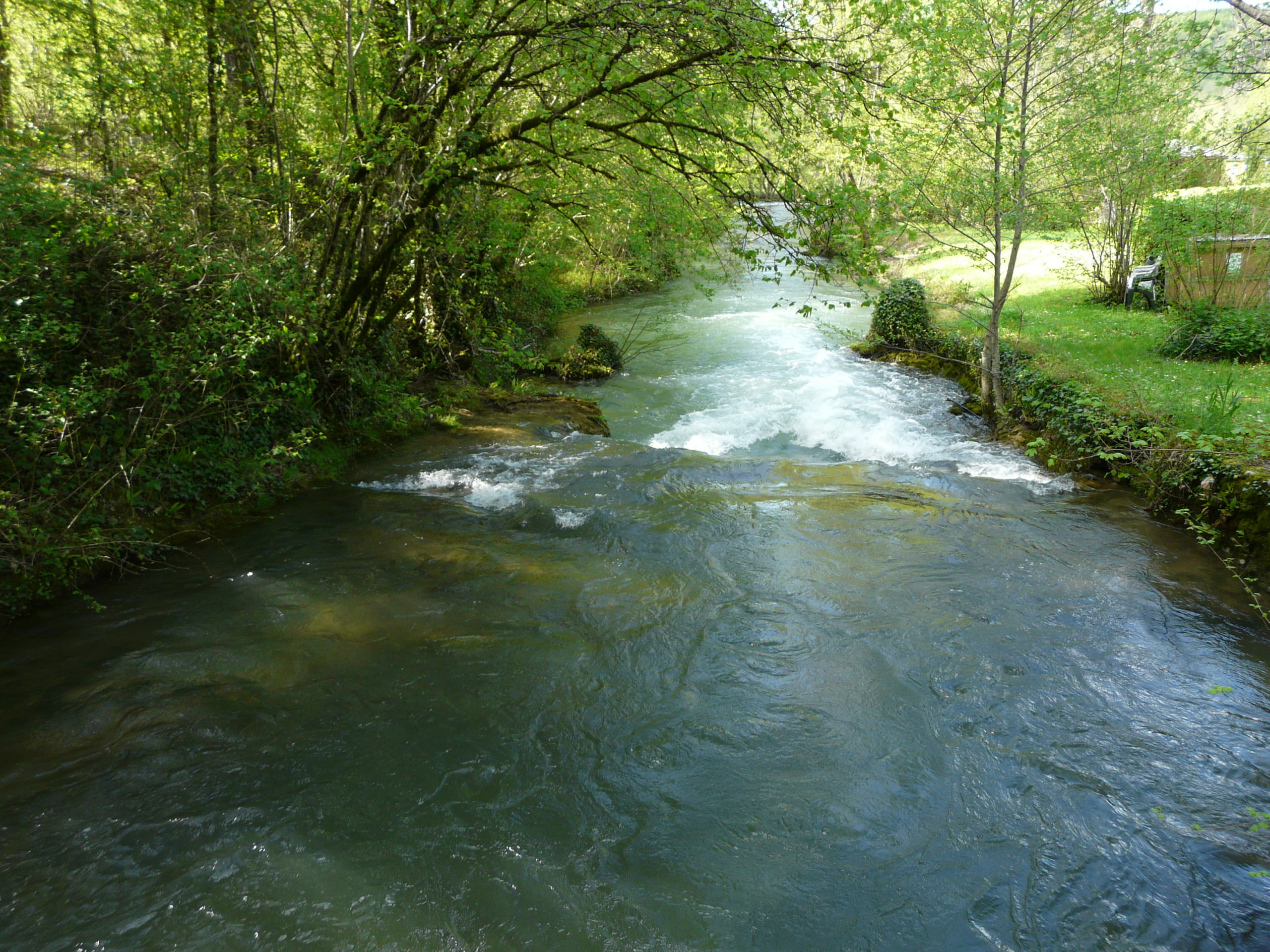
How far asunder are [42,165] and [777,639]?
944 centimetres

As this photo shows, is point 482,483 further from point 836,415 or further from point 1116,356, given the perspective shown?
point 1116,356

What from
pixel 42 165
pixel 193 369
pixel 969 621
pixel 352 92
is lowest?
pixel 969 621

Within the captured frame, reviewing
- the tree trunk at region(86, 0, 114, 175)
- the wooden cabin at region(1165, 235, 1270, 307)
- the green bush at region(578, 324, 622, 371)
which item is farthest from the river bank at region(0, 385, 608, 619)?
the wooden cabin at region(1165, 235, 1270, 307)

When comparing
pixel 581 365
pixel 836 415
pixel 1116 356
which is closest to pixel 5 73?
pixel 581 365

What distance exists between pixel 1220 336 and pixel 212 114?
50.5 ft

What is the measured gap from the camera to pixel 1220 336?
12.1 m

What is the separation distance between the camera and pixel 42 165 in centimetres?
811

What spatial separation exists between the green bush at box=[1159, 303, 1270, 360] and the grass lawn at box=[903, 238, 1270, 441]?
0.87 ft

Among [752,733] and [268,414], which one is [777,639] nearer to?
[752,733]

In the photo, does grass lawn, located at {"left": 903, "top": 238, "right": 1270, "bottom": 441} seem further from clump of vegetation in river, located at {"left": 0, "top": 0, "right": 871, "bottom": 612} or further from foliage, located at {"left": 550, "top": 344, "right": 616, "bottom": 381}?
foliage, located at {"left": 550, "top": 344, "right": 616, "bottom": 381}

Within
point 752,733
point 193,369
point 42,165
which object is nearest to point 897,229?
point 752,733

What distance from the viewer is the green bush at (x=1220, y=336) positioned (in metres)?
11.9

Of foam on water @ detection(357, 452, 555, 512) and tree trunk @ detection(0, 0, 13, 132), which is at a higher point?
tree trunk @ detection(0, 0, 13, 132)

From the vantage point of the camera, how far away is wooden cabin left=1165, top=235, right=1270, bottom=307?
12875 mm
